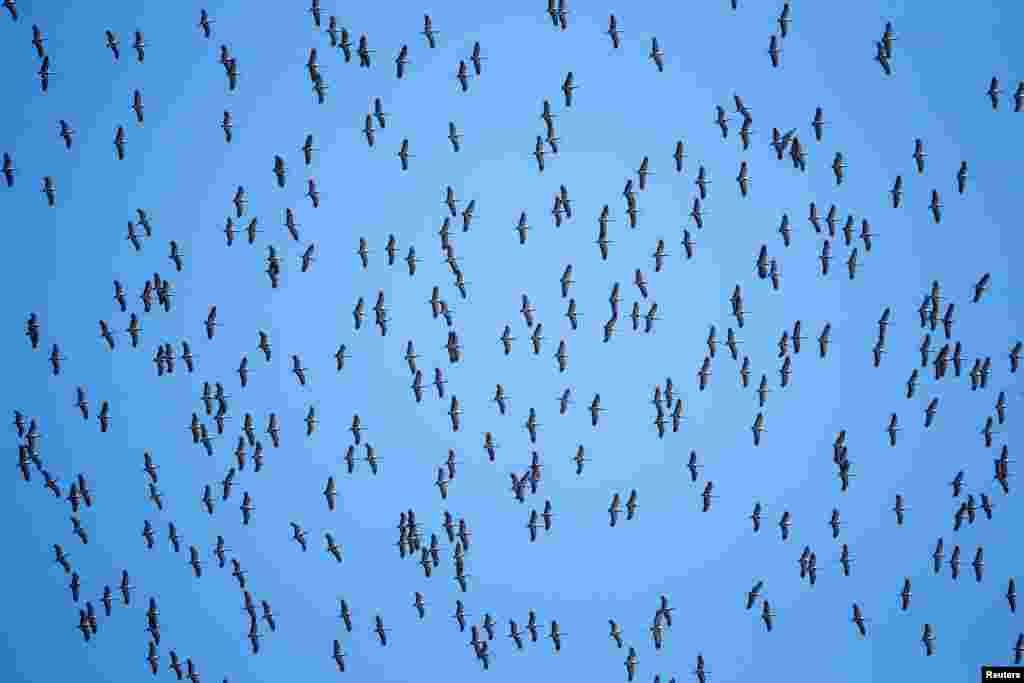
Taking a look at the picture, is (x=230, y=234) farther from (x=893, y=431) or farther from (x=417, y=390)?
(x=893, y=431)

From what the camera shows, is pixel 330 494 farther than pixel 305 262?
Yes

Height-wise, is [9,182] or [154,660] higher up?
[9,182]

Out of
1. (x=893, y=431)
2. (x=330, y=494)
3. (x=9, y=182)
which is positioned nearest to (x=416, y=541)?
(x=330, y=494)

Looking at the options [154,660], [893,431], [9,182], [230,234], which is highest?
[9,182]

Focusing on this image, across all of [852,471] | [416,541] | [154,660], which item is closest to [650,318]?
[416,541]

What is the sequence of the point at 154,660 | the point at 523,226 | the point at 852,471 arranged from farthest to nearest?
the point at 852,471
the point at 154,660
the point at 523,226

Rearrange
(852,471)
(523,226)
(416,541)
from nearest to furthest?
(523,226), (416,541), (852,471)

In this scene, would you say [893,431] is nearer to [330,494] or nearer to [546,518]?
[546,518]

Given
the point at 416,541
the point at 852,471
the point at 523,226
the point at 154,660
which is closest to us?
the point at 523,226

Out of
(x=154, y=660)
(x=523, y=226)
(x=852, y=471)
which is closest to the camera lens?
(x=523, y=226)
